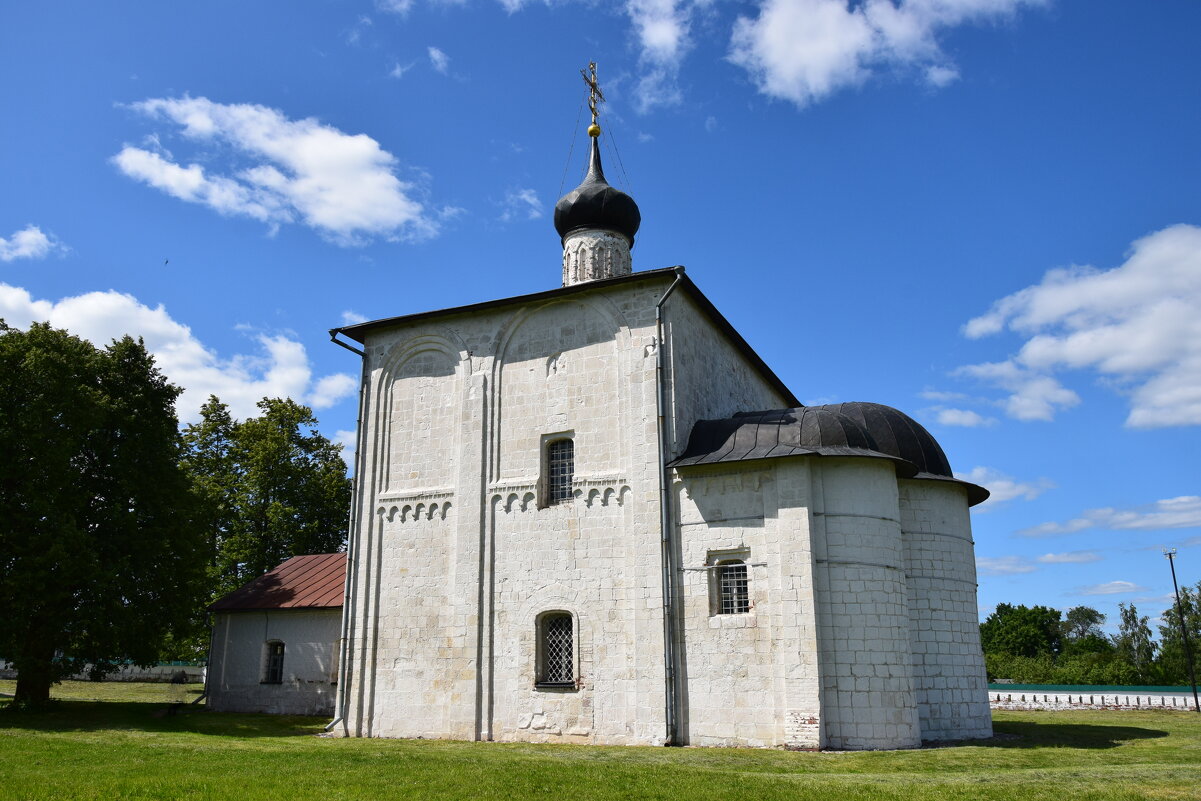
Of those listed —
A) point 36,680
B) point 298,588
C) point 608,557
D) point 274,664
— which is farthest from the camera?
point 298,588

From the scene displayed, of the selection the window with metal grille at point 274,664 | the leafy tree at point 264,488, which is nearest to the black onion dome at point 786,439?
the window with metal grille at point 274,664

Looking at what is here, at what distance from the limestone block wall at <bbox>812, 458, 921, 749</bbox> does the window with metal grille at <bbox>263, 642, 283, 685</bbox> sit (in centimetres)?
1301

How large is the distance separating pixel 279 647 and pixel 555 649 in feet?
28.9

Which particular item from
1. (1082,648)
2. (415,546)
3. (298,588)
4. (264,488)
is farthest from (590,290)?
(1082,648)

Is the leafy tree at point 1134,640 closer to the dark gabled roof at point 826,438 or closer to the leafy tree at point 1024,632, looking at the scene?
the leafy tree at point 1024,632

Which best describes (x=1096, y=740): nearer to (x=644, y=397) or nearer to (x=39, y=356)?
(x=644, y=397)

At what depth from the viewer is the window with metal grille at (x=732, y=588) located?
539 inches

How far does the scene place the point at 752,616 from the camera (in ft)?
44.0

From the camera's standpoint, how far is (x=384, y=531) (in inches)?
651

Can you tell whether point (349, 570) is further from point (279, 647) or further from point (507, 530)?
point (279, 647)

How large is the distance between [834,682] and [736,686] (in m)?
1.42

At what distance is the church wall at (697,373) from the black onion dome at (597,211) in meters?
3.72

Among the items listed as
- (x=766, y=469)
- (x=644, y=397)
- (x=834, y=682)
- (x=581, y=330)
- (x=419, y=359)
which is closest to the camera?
(x=834, y=682)

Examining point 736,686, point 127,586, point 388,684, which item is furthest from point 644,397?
point 127,586
